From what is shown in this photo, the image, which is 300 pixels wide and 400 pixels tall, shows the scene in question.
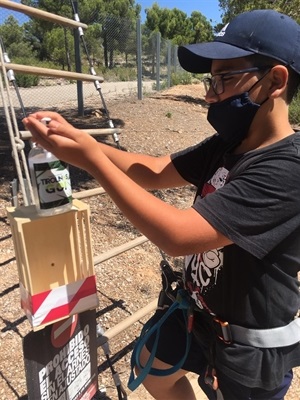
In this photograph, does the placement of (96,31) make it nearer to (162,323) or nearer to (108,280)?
(108,280)

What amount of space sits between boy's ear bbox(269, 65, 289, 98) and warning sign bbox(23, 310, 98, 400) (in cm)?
107

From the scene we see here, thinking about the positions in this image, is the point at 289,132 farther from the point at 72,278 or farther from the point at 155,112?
the point at 155,112

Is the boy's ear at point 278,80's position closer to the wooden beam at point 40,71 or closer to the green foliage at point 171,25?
the wooden beam at point 40,71

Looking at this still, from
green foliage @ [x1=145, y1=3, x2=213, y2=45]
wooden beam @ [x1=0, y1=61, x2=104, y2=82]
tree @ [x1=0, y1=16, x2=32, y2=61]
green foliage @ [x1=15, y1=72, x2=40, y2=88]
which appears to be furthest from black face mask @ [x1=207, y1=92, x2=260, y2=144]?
green foliage @ [x1=145, y1=3, x2=213, y2=45]

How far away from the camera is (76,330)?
1.59 meters

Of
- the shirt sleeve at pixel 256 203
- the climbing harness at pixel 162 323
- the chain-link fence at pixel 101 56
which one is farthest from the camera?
the chain-link fence at pixel 101 56

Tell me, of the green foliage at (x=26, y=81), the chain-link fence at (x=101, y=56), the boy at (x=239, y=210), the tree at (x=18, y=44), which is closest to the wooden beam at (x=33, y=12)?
the boy at (x=239, y=210)

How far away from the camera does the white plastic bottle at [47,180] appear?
4.26 ft

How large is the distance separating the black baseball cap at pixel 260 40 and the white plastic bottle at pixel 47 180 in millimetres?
→ 589

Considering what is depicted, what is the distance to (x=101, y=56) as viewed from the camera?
17641 mm

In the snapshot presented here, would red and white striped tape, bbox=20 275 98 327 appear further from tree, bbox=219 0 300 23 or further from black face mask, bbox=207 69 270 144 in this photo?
tree, bbox=219 0 300 23

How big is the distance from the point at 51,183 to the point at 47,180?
0.02 meters

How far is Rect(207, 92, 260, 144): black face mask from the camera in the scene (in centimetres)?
131

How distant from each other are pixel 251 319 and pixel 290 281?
185 millimetres
